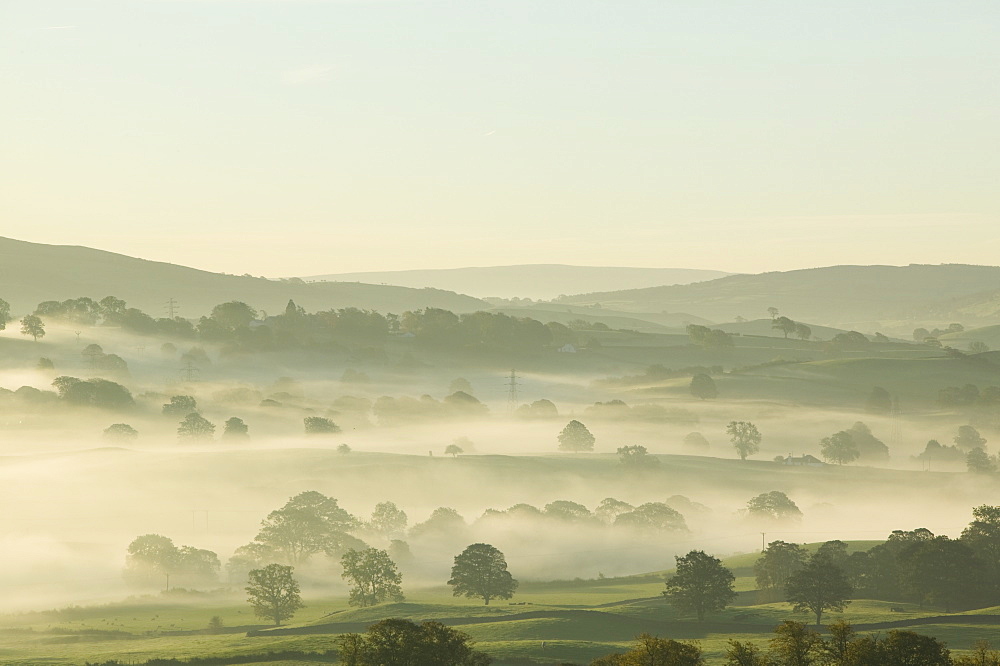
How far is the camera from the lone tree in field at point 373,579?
408ft

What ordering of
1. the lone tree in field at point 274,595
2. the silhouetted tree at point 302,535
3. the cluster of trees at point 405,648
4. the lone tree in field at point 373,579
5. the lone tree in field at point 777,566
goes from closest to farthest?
1. the cluster of trees at point 405,648
2. the lone tree in field at point 274,595
3. the lone tree in field at point 373,579
4. the lone tree in field at point 777,566
5. the silhouetted tree at point 302,535

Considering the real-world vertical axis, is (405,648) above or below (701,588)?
below

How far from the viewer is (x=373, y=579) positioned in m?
127

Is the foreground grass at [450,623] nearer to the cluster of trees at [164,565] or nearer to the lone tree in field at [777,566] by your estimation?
the lone tree in field at [777,566]

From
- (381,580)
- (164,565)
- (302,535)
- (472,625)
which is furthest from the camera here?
(302,535)

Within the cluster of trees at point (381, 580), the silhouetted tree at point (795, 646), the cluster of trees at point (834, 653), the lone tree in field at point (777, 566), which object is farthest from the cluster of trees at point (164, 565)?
the silhouetted tree at point (795, 646)

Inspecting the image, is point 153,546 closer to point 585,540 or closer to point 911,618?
point 585,540

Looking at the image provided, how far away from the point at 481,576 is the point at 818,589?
34742mm

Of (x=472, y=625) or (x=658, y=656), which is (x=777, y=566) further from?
(x=658, y=656)

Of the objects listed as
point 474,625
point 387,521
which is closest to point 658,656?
point 474,625

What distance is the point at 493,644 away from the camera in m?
99.1

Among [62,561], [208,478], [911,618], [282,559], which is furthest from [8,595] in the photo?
[911,618]

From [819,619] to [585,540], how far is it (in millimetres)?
53718

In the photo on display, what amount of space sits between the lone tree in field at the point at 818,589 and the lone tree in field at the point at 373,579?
40626 mm
